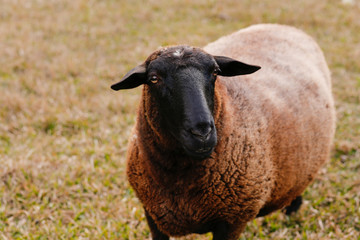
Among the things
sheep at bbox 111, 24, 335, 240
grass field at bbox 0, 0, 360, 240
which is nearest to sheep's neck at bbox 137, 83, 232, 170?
sheep at bbox 111, 24, 335, 240

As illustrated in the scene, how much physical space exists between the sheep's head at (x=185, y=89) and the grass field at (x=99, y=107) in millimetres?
1602

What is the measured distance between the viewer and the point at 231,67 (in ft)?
8.80

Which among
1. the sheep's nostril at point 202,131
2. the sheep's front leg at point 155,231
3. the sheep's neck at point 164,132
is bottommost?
the sheep's front leg at point 155,231

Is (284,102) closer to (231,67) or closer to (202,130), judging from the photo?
(231,67)

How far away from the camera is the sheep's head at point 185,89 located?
2211 millimetres

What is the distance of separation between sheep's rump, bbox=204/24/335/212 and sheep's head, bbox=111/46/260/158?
524 millimetres

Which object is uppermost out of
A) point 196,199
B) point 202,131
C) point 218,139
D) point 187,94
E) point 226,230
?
point 187,94

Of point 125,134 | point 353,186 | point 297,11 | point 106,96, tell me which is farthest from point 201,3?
point 353,186

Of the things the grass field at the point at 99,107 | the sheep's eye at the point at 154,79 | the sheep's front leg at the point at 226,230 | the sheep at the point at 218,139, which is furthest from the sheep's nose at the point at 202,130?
the grass field at the point at 99,107

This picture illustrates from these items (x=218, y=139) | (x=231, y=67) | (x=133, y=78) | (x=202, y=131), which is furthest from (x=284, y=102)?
(x=133, y=78)

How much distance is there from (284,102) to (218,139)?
0.85 m

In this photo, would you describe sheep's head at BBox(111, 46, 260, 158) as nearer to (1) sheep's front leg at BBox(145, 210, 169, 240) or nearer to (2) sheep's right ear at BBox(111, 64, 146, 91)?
(2) sheep's right ear at BBox(111, 64, 146, 91)

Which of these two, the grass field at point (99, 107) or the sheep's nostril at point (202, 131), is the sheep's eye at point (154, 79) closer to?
the sheep's nostril at point (202, 131)

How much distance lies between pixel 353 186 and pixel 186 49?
2.91 meters
